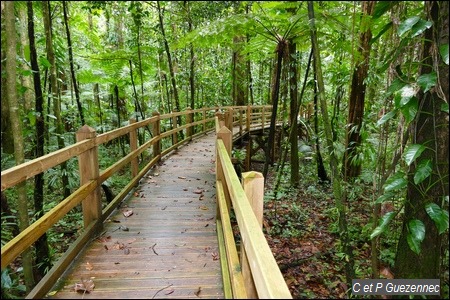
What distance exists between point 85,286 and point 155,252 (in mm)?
835

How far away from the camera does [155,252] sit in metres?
3.29

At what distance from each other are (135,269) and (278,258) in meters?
2.78

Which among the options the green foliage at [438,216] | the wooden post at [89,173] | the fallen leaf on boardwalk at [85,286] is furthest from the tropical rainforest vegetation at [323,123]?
the fallen leaf on boardwalk at [85,286]

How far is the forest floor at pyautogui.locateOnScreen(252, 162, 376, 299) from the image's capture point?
4434 millimetres

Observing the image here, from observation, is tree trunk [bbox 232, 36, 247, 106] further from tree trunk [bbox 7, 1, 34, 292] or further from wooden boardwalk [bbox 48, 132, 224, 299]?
tree trunk [bbox 7, 1, 34, 292]

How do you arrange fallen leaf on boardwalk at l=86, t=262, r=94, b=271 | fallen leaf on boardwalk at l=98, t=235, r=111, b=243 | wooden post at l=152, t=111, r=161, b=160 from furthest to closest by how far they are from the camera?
wooden post at l=152, t=111, r=161, b=160, fallen leaf on boardwalk at l=98, t=235, r=111, b=243, fallen leaf on boardwalk at l=86, t=262, r=94, b=271

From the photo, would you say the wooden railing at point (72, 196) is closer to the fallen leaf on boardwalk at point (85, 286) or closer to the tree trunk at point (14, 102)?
the fallen leaf on boardwalk at point (85, 286)

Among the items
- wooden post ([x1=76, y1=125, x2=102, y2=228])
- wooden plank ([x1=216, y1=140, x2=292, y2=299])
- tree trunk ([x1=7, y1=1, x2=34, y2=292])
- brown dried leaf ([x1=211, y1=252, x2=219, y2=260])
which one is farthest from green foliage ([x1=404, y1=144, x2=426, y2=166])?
tree trunk ([x1=7, y1=1, x2=34, y2=292])

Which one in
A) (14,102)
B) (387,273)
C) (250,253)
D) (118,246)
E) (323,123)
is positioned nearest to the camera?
(250,253)

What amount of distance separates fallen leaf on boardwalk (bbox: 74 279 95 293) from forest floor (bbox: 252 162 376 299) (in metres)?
2.62

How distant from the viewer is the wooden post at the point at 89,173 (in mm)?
3418

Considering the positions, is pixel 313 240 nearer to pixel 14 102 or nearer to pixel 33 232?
pixel 33 232

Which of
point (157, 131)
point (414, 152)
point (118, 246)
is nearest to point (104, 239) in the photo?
point (118, 246)

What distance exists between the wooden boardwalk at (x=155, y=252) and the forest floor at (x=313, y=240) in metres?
1.51
